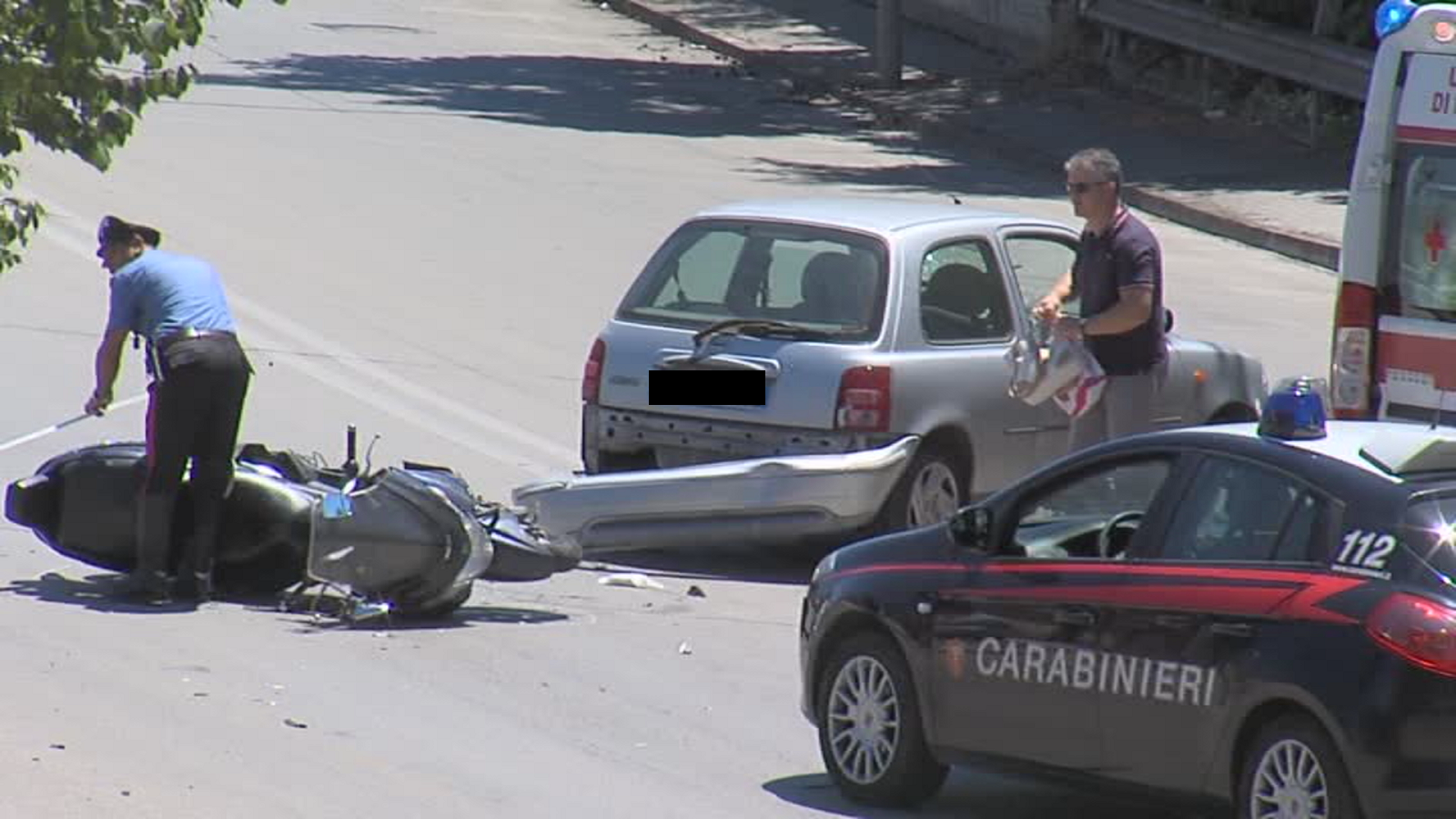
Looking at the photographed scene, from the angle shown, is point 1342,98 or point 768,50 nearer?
point 1342,98

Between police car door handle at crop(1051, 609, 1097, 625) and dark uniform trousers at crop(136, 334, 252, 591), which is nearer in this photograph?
police car door handle at crop(1051, 609, 1097, 625)

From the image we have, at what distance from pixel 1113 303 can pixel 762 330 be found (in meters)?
1.51

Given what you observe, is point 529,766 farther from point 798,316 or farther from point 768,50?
point 768,50

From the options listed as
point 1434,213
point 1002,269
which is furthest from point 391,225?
point 1434,213

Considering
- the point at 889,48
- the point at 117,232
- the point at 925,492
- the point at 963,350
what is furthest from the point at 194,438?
the point at 889,48

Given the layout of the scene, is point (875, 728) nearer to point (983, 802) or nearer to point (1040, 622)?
point (983, 802)

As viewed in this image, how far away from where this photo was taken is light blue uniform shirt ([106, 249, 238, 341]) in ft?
34.4

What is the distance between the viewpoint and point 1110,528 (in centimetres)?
776

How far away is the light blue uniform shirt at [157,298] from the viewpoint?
1049cm

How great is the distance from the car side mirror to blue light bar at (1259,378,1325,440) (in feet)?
3.18

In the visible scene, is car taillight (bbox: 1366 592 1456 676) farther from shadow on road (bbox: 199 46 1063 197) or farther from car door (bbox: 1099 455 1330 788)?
shadow on road (bbox: 199 46 1063 197)

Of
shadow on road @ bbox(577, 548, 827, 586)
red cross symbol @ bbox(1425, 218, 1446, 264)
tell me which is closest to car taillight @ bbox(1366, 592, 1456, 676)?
red cross symbol @ bbox(1425, 218, 1446, 264)

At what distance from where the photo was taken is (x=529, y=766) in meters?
8.38

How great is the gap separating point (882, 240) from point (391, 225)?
31.6 feet
